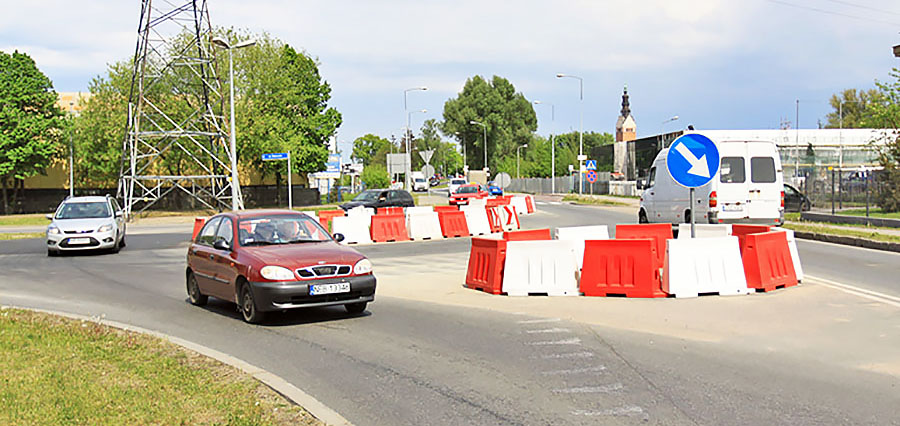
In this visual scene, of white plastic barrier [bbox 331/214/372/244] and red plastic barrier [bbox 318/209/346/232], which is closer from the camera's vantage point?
white plastic barrier [bbox 331/214/372/244]

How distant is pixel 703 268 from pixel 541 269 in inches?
89.6

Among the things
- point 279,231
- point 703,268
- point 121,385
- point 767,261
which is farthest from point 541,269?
point 121,385

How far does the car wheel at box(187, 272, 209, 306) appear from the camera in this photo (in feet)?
37.9

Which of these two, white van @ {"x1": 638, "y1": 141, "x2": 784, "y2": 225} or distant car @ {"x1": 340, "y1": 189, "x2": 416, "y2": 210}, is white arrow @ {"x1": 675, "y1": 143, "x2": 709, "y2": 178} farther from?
distant car @ {"x1": 340, "y1": 189, "x2": 416, "y2": 210}

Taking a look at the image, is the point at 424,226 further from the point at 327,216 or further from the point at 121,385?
the point at 121,385

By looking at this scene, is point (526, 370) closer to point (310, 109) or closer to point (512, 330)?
point (512, 330)

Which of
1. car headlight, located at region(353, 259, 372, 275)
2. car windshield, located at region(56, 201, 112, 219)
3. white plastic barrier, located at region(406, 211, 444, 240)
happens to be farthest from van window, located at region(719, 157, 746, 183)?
car windshield, located at region(56, 201, 112, 219)

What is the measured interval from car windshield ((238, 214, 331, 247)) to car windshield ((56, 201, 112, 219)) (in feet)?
44.1

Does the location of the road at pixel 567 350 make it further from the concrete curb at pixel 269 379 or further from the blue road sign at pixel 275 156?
the blue road sign at pixel 275 156

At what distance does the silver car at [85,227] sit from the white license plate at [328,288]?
14.0 meters

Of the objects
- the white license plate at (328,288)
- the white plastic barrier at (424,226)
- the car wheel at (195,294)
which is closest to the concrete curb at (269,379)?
the white license plate at (328,288)

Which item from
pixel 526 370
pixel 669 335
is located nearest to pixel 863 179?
pixel 669 335

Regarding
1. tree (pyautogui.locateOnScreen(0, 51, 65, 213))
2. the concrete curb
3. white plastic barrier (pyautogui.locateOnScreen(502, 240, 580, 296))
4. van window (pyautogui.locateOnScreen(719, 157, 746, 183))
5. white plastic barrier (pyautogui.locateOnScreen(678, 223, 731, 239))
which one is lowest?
the concrete curb

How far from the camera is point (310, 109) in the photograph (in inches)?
2518
